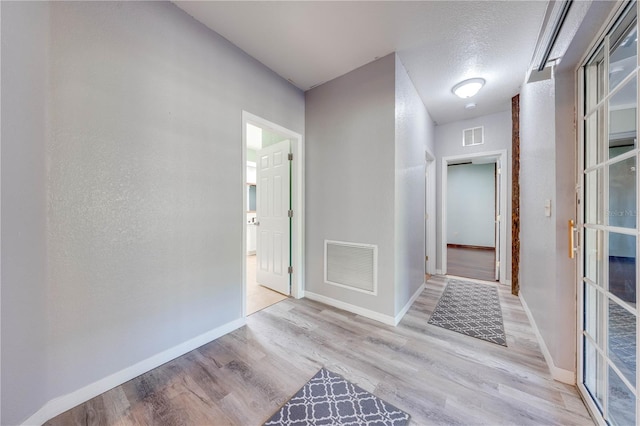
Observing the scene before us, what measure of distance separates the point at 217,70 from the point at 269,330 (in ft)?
8.16

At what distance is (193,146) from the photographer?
6.27 ft

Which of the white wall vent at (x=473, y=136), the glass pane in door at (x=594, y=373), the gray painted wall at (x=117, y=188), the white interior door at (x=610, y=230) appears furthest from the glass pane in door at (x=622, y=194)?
the white wall vent at (x=473, y=136)

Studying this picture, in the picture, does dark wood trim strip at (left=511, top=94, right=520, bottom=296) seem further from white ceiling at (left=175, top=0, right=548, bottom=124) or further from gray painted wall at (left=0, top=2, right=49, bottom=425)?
gray painted wall at (left=0, top=2, right=49, bottom=425)

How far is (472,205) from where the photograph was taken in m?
6.86

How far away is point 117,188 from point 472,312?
356cm

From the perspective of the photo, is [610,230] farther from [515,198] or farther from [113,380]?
[113,380]

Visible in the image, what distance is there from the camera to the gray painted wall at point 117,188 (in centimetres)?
121

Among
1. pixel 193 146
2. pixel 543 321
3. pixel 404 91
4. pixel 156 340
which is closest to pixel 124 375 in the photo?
pixel 156 340

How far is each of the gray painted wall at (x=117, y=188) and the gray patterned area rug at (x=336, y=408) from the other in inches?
42.1

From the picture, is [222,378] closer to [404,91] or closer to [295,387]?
[295,387]

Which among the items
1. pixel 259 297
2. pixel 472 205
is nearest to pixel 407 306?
pixel 259 297

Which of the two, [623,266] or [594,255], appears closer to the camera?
[623,266]

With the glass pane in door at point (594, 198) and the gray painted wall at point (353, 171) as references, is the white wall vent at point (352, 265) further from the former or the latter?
the glass pane in door at point (594, 198)

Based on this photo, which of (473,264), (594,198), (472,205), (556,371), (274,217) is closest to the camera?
(594,198)
